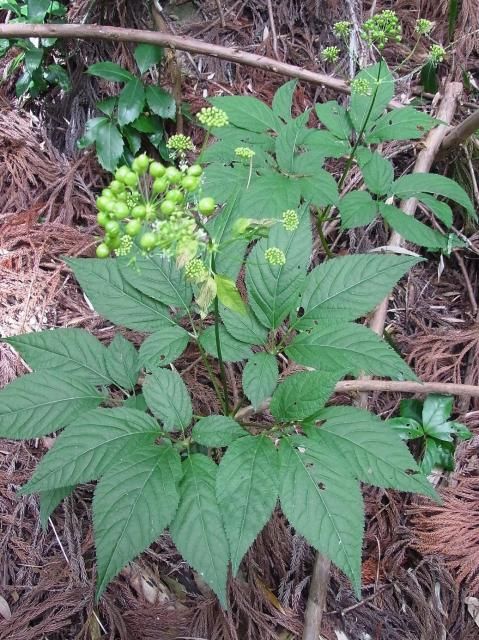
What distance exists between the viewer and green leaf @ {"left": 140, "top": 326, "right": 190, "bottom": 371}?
1.55m

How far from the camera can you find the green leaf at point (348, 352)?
4.78 ft

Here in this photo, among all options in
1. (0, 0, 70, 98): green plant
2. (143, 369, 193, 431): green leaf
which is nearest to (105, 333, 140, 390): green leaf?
(143, 369, 193, 431): green leaf

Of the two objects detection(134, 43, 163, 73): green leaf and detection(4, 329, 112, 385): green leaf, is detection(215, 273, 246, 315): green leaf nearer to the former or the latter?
detection(4, 329, 112, 385): green leaf

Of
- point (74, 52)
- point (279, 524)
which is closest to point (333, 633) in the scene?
point (279, 524)

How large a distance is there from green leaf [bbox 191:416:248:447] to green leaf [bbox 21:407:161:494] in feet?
0.40

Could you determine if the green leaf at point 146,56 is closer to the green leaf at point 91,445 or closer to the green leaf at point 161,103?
the green leaf at point 161,103

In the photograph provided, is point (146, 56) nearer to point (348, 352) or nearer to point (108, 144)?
point (108, 144)

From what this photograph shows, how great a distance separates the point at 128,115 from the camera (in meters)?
2.28

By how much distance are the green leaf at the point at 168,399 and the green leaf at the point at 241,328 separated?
0.24 meters

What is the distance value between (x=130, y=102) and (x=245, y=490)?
1768 mm

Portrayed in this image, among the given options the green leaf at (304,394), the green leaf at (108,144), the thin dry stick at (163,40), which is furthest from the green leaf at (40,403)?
the thin dry stick at (163,40)

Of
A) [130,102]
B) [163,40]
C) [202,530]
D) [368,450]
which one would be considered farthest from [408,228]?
[163,40]

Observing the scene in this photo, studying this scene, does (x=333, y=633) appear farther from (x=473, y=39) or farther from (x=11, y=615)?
(x=473, y=39)

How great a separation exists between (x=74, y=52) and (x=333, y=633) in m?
2.70
